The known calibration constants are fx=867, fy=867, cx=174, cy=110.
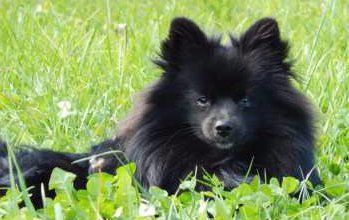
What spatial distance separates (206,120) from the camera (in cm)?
486

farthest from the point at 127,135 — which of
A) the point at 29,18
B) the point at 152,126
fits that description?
the point at 29,18

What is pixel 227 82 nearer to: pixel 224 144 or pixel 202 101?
pixel 202 101

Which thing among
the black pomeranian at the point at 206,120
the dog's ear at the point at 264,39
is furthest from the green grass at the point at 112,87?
the dog's ear at the point at 264,39

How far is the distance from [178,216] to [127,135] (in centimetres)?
110

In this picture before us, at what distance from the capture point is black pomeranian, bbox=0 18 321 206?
491cm

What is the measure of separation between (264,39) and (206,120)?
64 cm

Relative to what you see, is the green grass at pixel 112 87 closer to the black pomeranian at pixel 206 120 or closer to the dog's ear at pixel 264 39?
the black pomeranian at pixel 206 120

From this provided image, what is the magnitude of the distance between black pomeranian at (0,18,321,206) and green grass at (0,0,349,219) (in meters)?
0.28

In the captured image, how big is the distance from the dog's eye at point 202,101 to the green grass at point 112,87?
601 mm

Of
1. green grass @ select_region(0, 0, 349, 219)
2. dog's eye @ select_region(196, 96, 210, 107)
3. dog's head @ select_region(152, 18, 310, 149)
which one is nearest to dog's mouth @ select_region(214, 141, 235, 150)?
dog's head @ select_region(152, 18, 310, 149)

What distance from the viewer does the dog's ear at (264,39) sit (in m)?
5.08

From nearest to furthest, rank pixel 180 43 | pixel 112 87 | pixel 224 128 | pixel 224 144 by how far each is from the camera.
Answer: pixel 224 128
pixel 224 144
pixel 180 43
pixel 112 87

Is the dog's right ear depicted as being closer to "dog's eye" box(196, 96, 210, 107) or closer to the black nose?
"dog's eye" box(196, 96, 210, 107)

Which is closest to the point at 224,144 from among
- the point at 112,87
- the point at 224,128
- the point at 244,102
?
the point at 224,128
